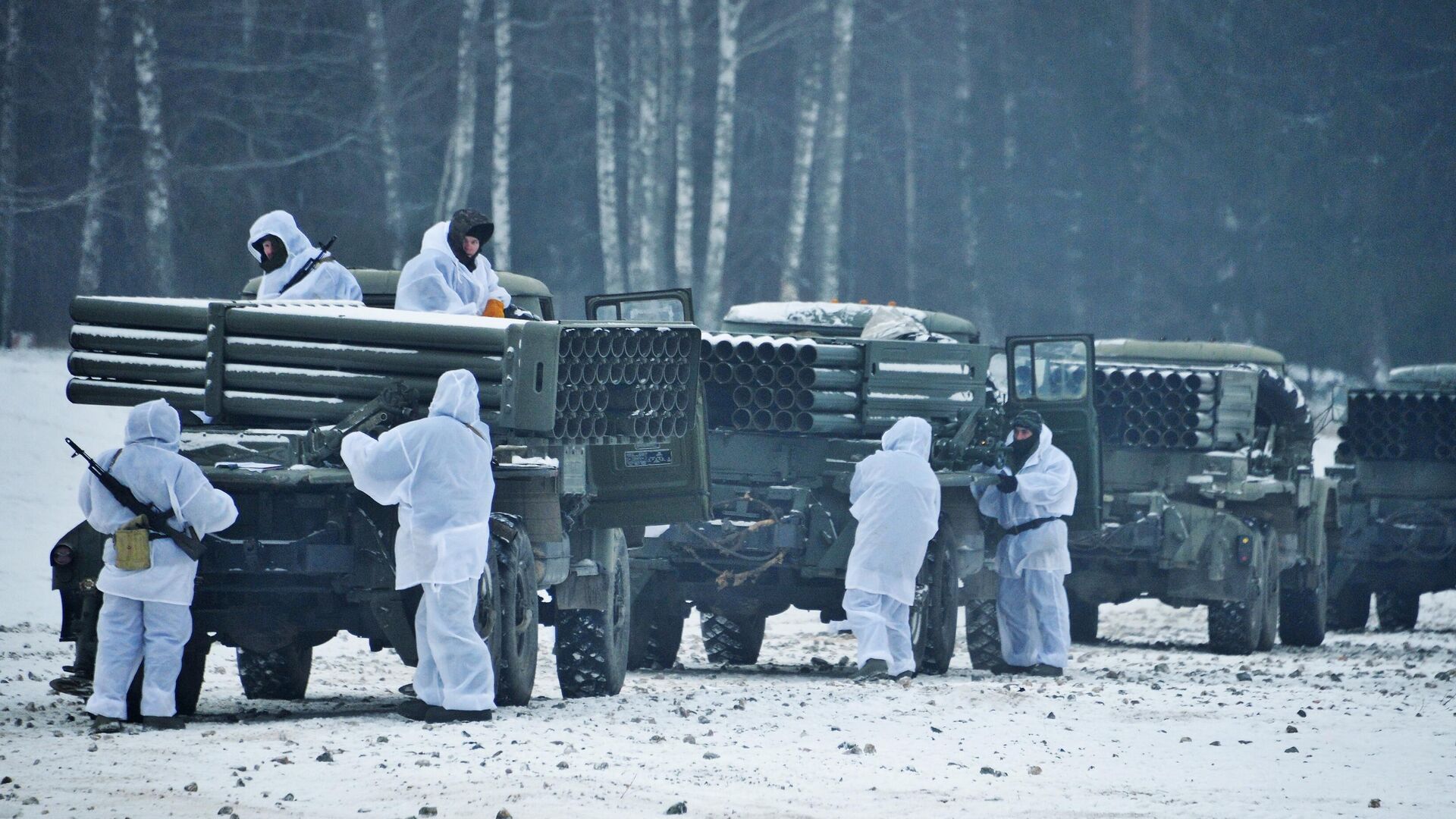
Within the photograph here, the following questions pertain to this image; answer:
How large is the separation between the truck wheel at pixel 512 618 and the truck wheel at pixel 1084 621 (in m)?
8.94

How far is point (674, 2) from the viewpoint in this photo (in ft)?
104

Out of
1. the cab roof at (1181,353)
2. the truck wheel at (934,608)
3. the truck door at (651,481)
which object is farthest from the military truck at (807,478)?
the cab roof at (1181,353)

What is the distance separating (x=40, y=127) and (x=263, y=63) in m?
2.97

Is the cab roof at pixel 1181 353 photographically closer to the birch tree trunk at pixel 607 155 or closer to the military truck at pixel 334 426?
the military truck at pixel 334 426

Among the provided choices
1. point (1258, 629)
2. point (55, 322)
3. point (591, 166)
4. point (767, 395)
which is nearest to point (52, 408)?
point (55, 322)

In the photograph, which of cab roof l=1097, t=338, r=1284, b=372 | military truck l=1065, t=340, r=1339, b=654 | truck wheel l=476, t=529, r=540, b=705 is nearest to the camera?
truck wheel l=476, t=529, r=540, b=705

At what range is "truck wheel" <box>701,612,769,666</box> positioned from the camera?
54.0ft

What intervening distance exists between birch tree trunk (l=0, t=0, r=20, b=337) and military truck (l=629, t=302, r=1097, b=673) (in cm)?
1287

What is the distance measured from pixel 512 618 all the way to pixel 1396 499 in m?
13.1

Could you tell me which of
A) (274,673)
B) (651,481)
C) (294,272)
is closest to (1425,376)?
(651,481)

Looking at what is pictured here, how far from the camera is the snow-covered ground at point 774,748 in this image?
29.0 feet

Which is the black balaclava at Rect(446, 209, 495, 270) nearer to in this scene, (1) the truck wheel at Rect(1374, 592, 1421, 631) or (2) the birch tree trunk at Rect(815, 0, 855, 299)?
(1) the truck wheel at Rect(1374, 592, 1421, 631)

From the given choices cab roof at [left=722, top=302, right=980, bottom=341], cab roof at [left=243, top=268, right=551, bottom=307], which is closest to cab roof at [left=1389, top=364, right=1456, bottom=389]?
cab roof at [left=722, top=302, right=980, bottom=341]

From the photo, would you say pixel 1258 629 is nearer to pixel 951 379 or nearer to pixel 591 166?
pixel 951 379
